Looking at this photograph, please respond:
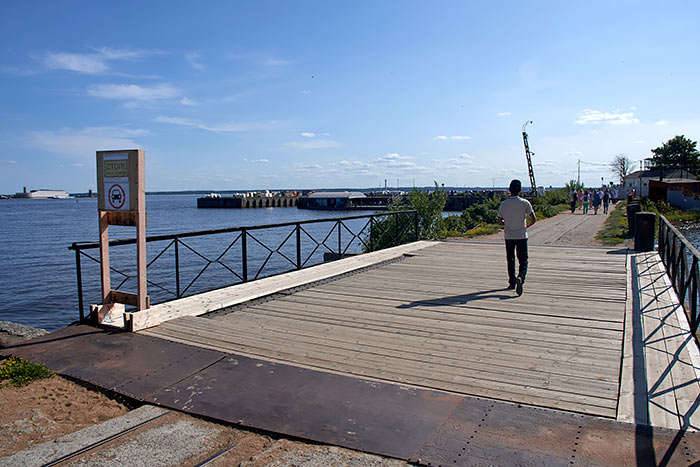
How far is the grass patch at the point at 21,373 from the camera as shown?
4.28 metres

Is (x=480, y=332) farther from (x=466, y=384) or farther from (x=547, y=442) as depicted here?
(x=547, y=442)

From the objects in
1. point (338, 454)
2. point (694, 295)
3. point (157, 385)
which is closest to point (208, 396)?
point (157, 385)

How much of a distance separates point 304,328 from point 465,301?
2544 millimetres

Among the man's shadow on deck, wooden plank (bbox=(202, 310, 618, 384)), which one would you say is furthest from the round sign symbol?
the man's shadow on deck

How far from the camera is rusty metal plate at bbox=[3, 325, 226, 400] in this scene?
4.27 meters

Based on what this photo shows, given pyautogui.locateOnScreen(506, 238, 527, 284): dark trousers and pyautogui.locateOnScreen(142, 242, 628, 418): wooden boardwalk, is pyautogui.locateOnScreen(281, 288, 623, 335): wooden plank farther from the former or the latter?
pyautogui.locateOnScreen(506, 238, 527, 284): dark trousers

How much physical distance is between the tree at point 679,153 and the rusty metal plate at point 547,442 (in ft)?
290

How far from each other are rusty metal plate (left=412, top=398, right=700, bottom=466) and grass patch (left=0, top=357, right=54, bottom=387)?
3359 millimetres

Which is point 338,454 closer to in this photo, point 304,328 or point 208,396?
point 208,396

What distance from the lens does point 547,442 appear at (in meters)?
3.18

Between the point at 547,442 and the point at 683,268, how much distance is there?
511 cm

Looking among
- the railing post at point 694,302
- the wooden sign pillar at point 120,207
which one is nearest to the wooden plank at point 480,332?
the railing post at point 694,302

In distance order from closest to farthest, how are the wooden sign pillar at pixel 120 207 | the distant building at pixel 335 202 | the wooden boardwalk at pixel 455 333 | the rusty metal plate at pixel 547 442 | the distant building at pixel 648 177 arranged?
the rusty metal plate at pixel 547 442 < the wooden boardwalk at pixel 455 333 < the wooden sign pillar at pixel 120 207 < the distant building at pixel 648 177 < the distant building at pixel 335 202

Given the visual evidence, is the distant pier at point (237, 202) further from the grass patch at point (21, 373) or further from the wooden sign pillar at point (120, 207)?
the grass patch at point (21, 373)
